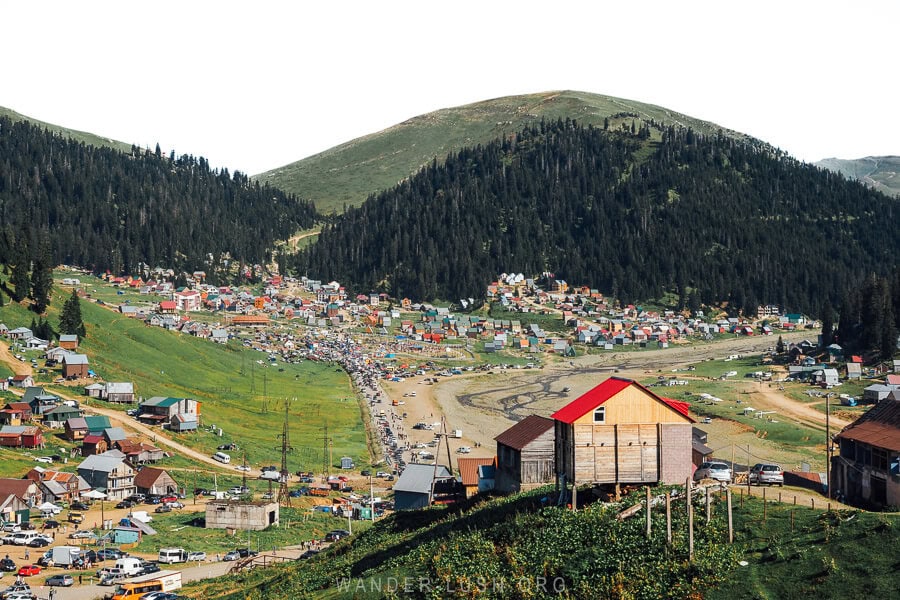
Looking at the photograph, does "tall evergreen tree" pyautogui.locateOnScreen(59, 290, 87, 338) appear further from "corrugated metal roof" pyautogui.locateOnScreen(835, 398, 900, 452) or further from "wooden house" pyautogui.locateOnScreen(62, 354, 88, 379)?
"corrugated metal roof" pyautogui.locateOnScreen(835, 398, 900, 452)

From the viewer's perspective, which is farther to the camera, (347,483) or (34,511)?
(347,483)

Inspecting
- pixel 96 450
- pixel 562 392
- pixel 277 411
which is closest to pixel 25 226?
pixel 277 411

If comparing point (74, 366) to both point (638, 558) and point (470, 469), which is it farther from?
point (638, 558)

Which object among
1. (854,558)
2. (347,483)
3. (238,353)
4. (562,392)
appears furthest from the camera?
(238,353)

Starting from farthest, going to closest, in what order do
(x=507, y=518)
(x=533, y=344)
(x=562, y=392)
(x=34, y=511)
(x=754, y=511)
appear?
1. (x=533, y=344)
2. (x=562, y=392)
3. (x=34, y=511)
4. (x=507, y=518)
5. (x=754, y=511)

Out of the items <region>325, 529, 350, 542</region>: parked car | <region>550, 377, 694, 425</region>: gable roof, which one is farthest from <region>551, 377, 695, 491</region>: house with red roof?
<region>325, 529, 350, 542</region>: parked car

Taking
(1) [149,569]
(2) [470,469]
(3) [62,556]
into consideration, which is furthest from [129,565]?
(2) [470,469]

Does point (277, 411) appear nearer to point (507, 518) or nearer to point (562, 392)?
point (562, 392)

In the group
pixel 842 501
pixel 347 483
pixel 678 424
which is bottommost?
pixel 347 483
